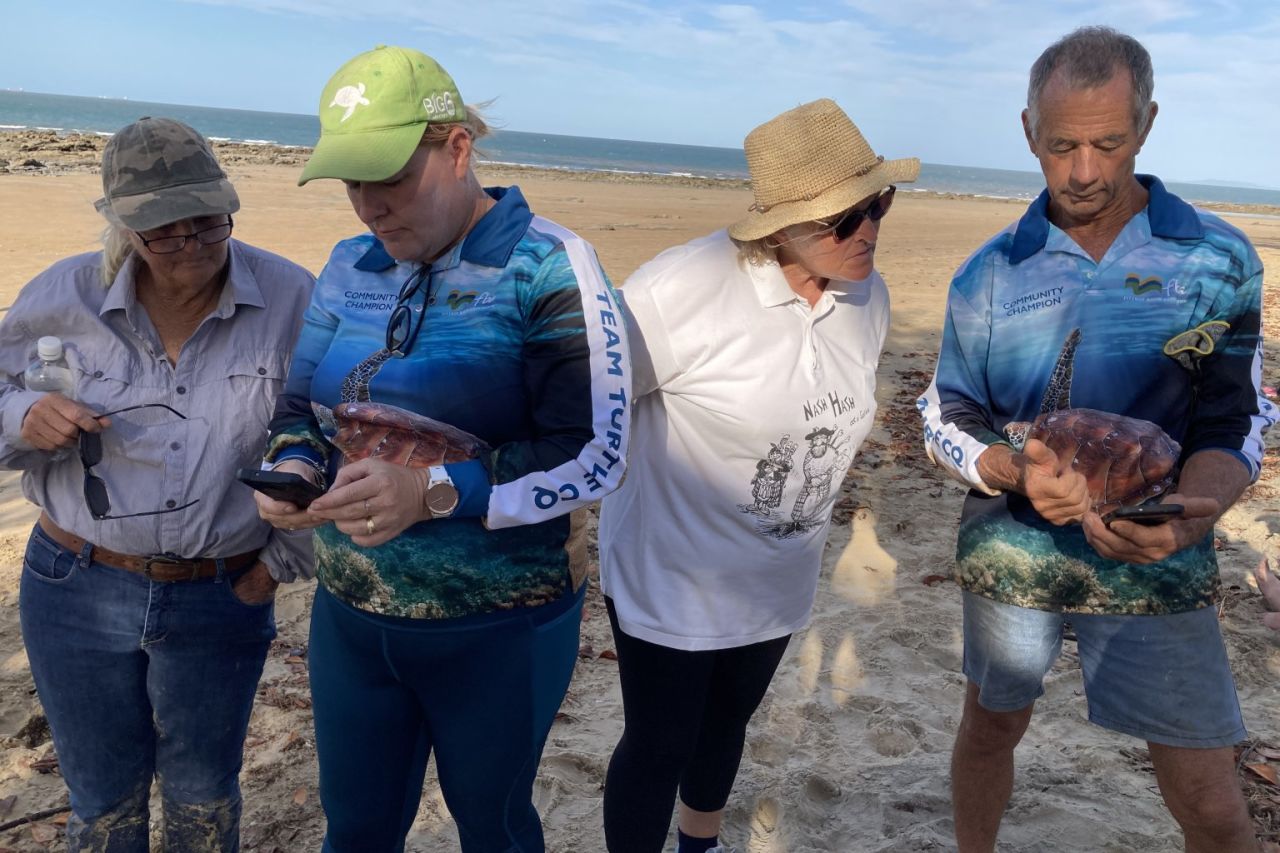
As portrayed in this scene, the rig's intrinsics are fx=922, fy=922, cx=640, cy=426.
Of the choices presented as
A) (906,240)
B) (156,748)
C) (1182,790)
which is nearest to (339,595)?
(156,748)

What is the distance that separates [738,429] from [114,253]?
1714 millimetres

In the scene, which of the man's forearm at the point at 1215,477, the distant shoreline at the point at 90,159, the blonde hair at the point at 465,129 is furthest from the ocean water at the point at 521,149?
the distant shoreline at the point at 90,159

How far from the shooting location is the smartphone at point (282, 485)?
6.31 feet

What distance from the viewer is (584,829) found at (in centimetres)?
326

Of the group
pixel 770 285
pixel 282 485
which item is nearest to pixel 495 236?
pixel 282 485

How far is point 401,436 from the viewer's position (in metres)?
1.92

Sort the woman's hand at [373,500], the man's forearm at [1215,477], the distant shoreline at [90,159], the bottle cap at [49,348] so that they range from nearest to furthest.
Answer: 1. the woman's hand at [373,500]
2. the man's forearm at [1215,477]
3. the bottle cap at [49,348]
4. the distant shoreline at [90,159]

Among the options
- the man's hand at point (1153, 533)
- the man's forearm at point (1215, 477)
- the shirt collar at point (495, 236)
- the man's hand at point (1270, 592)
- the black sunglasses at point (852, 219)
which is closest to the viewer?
the shirt collar at point (495, 236)

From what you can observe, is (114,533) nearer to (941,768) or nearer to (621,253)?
(941,768)

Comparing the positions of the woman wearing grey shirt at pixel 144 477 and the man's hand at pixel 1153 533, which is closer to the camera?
the man's hand at pixel 1153 533

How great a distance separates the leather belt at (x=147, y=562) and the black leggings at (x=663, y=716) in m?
1.11

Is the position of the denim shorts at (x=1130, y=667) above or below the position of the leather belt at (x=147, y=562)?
below

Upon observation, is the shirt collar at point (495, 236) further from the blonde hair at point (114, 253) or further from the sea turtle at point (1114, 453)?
the sea turtle at point (1114, 453)

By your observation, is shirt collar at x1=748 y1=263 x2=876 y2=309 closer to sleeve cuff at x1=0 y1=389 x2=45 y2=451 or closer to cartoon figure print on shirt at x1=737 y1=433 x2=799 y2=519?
cartoon figure print on shirt at x1=737 y1=433 x2=799 y2=519
